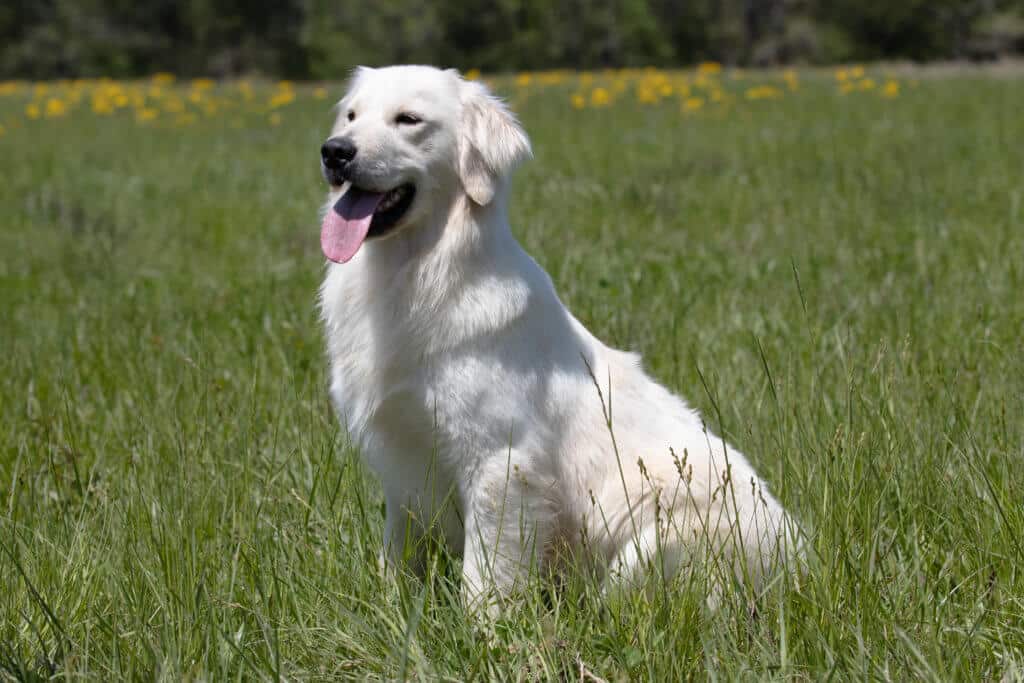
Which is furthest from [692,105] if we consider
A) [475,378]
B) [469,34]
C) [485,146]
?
[469,34]

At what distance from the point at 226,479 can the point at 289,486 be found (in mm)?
252

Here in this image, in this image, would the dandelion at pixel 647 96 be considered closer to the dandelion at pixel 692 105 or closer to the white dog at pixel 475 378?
the dandelion at pixel 692 105

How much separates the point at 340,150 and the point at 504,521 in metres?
1.03

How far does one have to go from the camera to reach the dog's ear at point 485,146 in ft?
8.99

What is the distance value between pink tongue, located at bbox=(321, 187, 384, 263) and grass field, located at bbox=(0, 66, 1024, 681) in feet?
1.66

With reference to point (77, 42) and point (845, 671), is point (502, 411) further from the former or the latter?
point (77, 42)

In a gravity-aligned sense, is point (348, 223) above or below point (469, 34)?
above

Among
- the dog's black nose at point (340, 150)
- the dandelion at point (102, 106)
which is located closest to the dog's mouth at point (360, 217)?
the dog's black nose at point (340, 150)

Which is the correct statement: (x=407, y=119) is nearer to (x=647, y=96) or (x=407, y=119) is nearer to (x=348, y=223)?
(x=348, y=223)

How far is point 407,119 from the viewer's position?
9.05 feet

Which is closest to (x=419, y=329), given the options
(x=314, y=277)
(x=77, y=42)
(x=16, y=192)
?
(x=314, y=277)

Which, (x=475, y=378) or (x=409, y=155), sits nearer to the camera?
(x=475, y=378)

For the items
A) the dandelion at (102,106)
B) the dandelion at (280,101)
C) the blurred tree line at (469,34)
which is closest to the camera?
the dandelion at (280,101)

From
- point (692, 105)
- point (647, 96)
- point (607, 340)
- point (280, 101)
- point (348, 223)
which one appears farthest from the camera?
point (280, 101)
